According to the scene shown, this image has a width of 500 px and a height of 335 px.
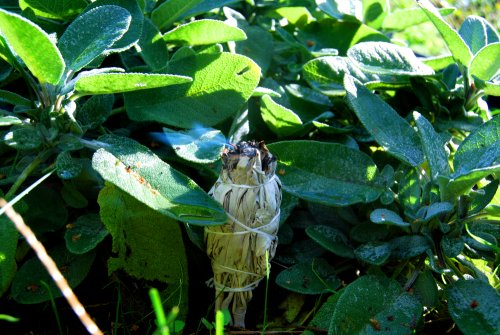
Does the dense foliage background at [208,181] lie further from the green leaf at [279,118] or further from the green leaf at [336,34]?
the green leaf at [336,34]

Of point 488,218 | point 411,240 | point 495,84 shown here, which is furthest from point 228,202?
point 495,84

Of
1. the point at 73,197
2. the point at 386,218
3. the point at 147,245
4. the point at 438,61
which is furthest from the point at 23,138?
the point at 438,61

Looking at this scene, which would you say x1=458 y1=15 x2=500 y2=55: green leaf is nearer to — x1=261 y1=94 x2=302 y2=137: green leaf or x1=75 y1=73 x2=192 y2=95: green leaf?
x1=261 y1=94 x2=302 y2=137: green leaf

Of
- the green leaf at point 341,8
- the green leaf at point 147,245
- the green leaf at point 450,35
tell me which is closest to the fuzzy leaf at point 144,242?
the green leaf at point 147,245

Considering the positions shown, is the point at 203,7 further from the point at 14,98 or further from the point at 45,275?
the point at 45,275

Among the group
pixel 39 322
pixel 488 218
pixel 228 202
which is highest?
pixel 228 202

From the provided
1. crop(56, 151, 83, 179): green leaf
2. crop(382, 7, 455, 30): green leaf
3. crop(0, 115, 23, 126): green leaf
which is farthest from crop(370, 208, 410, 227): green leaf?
crop(382, 7, 455, 30): green leaf

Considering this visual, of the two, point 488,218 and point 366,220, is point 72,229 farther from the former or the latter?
point 488,218
